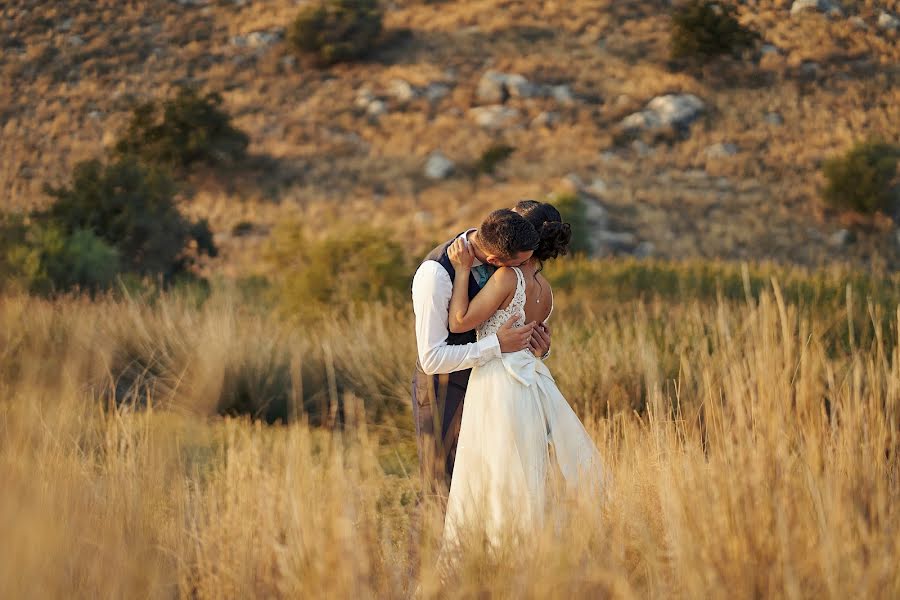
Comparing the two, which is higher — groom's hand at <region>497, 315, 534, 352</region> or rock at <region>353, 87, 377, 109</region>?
groom's hand at <region>497, 315, 534, 352</region>

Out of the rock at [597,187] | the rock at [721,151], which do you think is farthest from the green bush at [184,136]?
the rock at [721,151]

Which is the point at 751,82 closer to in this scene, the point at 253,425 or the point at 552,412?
the point at 253,425

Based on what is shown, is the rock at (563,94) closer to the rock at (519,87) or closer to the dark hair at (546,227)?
the rock at (519,87)

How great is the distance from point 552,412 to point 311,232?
25123mm

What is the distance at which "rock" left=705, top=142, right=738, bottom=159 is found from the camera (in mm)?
33719

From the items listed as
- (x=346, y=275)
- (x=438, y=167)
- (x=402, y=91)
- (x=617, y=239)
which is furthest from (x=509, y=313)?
(x=402, y=91)

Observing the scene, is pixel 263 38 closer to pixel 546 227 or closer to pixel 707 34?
pixel 707 34

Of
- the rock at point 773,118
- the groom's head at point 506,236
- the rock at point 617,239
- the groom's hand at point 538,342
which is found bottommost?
the rock at point 617,239

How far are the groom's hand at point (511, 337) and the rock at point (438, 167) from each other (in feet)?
94.7

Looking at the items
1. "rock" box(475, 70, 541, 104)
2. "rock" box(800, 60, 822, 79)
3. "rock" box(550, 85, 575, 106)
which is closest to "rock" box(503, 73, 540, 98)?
"rock" box(475, 70, 541, 104)

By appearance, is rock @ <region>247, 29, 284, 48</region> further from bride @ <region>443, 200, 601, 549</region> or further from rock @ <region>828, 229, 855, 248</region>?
bride @ <region>443, 200, 601, 549</region>

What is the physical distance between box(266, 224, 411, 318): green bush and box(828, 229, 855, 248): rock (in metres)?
18.9

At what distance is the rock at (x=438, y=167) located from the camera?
108 ft

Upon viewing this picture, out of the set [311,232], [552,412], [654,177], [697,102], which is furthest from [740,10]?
[552,412]
